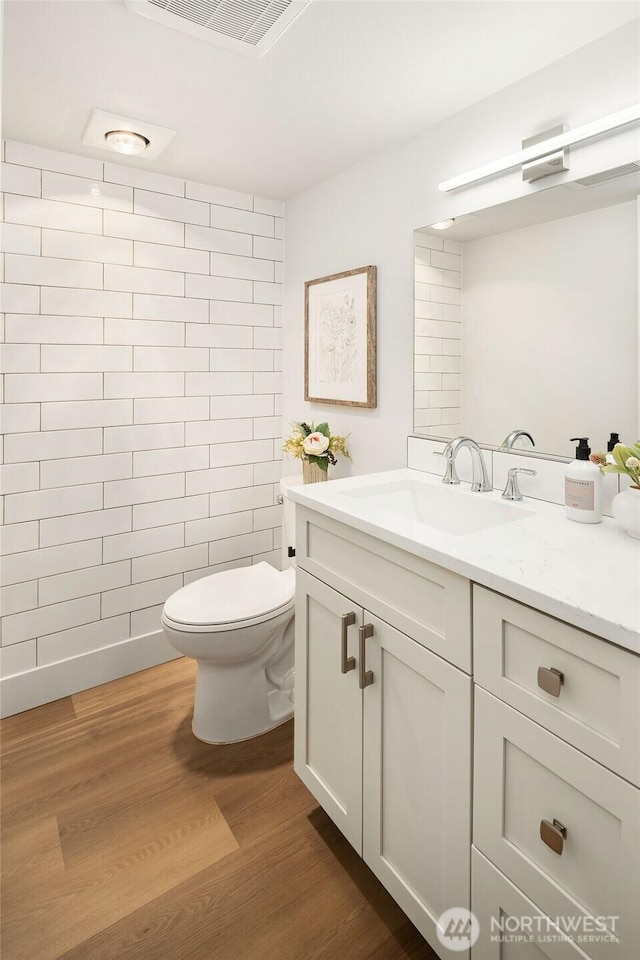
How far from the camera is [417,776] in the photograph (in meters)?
1.17

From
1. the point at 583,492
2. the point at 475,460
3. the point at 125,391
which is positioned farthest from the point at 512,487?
the point at 125,391

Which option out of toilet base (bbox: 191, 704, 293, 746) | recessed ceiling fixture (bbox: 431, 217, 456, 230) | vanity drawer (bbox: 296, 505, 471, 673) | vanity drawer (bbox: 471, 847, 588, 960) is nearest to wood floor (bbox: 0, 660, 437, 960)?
toilet base (bbox: 191, 704, 293, 746)

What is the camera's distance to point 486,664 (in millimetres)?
968

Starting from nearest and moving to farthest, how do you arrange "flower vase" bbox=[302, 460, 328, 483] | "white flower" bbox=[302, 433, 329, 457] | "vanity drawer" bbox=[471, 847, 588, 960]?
"vanity drawer" bbox=[471, 847, 588, 960] → "white flower" bbox=[302, 433, 329, 457] → "flower vase" bbox=[302, 460, 328, 483]

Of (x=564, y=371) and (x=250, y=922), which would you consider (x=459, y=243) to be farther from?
(x=250, y=922)

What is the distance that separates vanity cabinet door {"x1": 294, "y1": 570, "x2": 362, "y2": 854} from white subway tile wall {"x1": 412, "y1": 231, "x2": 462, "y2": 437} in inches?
30.7

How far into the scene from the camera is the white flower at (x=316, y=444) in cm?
223

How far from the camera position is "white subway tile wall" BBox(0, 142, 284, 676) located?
2096 millimetres

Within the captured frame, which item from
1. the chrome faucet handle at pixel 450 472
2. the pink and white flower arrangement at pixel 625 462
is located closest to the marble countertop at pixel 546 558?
the pink and white flower arrangement at pixel 625 462

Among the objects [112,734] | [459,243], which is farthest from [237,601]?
[459,243]

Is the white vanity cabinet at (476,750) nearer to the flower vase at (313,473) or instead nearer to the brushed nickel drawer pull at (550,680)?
the brushed nickel drawer pull at (550,680)

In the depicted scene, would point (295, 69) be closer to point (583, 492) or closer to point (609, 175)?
point (609, 175)

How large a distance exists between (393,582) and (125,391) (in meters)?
1.64

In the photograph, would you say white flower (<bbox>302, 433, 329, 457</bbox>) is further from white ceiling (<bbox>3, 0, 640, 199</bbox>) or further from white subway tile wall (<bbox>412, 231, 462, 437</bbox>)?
white ceiling (<bbox>3, 0, 640, 199</bbox>)
